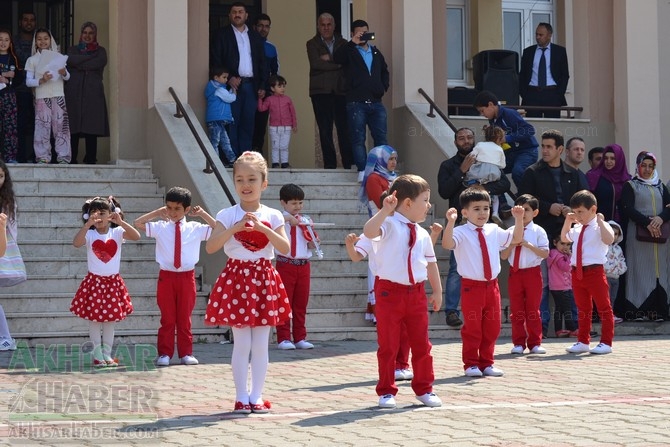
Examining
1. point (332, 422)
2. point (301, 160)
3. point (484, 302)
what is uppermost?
point (301, 160)

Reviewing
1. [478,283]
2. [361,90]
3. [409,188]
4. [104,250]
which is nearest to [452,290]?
[478,283]

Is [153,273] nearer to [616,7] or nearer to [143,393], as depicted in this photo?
[143,393]

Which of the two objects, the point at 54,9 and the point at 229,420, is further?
the point at 54,9

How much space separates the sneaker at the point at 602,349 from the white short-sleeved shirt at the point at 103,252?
443cm

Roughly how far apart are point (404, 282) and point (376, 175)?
4809mm

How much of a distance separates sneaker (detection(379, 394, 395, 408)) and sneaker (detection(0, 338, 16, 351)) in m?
4.74

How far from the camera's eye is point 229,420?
25.5 feet

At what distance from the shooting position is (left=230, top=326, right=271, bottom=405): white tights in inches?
321

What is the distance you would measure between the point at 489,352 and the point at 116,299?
3276 millimetres

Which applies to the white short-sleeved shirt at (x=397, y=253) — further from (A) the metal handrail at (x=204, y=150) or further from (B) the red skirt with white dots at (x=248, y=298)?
(A) the metal handrail at (x=204, y=150)

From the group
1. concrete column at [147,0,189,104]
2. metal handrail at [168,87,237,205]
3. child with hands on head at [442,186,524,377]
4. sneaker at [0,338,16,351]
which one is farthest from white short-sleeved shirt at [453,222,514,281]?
concrete column at [147,0,189,104]

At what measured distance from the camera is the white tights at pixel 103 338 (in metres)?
11.0

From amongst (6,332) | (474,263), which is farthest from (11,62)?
(474,263)

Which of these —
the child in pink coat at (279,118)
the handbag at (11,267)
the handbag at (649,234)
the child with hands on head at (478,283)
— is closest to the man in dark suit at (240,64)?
the child in pink coat at (279,118)
